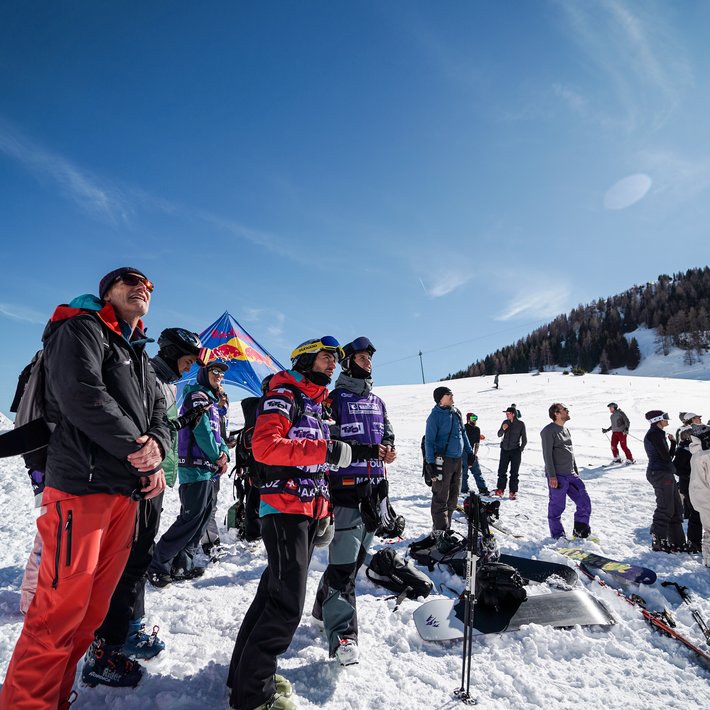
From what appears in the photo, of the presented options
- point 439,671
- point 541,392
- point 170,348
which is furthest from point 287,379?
point 541,392

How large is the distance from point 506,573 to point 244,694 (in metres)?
3.08

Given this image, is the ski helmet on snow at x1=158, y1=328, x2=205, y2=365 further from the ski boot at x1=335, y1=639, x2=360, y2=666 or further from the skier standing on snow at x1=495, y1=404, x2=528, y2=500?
the skier standing on snow at x1=495, y1=404, x2=528, y2=500

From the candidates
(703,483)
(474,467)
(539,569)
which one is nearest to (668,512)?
(703,483)

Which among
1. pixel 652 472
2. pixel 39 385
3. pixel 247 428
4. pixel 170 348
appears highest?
pixel 170 348

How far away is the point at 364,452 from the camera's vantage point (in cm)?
365

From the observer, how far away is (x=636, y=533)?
7328 millimetres

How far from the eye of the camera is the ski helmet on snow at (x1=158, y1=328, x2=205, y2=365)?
14.0ft

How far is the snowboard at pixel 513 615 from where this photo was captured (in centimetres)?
363

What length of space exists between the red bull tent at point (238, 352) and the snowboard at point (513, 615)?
7.31m

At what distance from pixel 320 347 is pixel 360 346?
3.47 ft

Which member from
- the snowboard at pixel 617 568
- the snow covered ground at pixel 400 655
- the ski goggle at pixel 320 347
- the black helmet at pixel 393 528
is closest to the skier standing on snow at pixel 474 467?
the snow covered ground at pixel 400 655

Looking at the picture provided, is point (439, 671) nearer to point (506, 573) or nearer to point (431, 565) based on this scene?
point (506, 573)

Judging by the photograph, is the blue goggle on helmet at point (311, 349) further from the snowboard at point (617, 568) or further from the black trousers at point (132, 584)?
the snowboard at point (617, 568)

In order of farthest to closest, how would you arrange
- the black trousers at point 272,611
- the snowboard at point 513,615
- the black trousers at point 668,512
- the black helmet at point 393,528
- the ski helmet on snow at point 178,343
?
1. the black trousers at point 668,512
2. the ski helmet on snow at point 178,343
3. the black helmet at point 393,528
4. the snowboard at point 513,615
5. the black trousers at point 272,611
